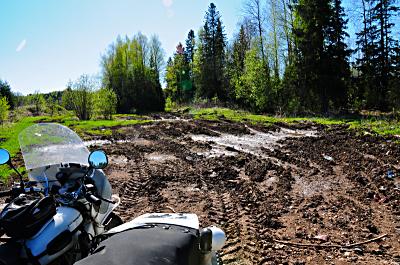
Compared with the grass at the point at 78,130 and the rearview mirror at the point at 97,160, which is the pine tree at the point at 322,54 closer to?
the grass at the point at 78,130

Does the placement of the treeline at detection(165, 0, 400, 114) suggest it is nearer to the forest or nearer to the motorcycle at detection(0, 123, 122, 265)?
the forest

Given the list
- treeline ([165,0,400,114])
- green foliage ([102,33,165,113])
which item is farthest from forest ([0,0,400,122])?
green foliage ([102,33,165,113])

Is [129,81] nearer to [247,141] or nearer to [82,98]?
[82,98]

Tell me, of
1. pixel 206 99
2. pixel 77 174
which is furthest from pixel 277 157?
pixel 206 99

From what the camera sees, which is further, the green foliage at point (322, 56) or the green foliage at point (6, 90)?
the green foliage at point (6, 90)

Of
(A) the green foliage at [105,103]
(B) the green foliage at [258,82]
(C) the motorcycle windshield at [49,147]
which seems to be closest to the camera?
(C) the motorcycle windshield at [49,147]

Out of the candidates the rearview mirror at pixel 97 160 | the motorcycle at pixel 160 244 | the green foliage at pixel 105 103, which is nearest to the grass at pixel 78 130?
the green foliage at pixel 105 103

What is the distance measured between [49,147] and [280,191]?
5.12 m

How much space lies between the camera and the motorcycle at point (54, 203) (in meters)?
2.40

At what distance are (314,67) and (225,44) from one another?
28616 mm

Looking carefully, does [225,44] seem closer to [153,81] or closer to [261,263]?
[153,81]

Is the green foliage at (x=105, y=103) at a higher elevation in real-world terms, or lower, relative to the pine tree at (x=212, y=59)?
lower

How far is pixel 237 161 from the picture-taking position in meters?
10.9

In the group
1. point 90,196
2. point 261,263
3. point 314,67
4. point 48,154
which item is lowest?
point 261,263
